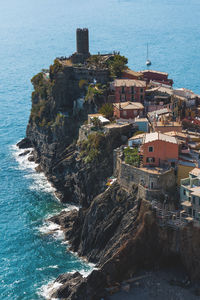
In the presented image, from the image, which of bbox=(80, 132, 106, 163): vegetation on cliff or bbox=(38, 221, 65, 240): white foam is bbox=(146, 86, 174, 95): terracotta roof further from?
bbox=(38, 221, 65, 240): white foam

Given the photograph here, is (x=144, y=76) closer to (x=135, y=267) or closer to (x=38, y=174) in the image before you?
(x=38, y=174)

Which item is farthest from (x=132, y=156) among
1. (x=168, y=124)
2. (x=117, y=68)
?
(x=117, y=68)

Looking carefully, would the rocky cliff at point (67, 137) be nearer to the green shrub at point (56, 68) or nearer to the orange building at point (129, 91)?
the green shrub at point (56, 68)

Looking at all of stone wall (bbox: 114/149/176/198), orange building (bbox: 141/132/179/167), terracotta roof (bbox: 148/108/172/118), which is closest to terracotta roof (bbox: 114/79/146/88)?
terracotta roof (bbox: 148/108/172/118)

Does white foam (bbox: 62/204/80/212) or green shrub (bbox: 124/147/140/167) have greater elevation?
green shrub (bbox: 124/147/140/167)

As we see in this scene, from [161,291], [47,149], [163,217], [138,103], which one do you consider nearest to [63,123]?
[47,149]
